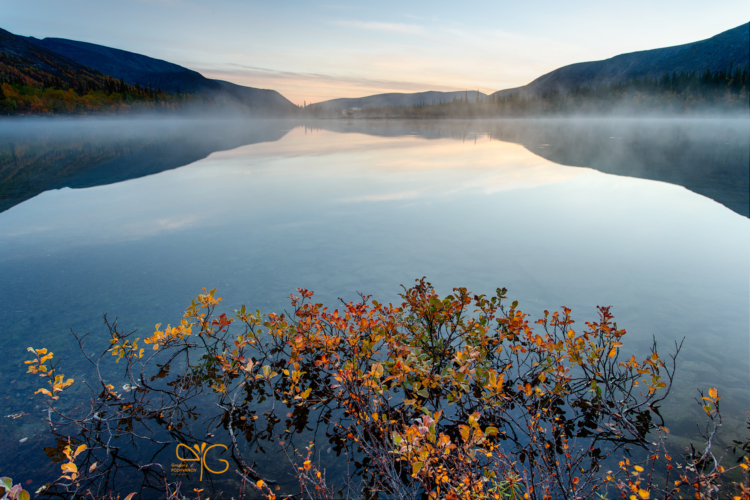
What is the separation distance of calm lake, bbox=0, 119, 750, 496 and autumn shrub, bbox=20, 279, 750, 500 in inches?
25.8

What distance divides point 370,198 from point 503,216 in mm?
6900

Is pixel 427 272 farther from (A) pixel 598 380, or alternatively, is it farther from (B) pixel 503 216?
(B) pixel 503 216

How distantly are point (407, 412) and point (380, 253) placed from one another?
6.70 meters

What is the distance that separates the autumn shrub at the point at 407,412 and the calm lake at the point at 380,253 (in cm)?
66

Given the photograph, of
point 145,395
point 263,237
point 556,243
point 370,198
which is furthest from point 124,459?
point 370,198

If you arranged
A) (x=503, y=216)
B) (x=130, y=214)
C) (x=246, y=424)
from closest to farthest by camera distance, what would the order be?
(x=246, y=424) < (x=503, y=216) < (x=130, y=214)

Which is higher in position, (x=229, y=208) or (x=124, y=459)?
(x=229, y=208)

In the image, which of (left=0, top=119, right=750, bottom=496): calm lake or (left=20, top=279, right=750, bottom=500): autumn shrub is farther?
(left=0, top=119, right=750, bottom=496): calm lake

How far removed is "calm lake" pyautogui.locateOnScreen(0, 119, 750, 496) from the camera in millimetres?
7090

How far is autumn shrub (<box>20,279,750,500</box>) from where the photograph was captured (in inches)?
167

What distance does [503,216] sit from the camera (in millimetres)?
16047

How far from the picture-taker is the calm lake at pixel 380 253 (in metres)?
7.09

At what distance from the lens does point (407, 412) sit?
220 inches

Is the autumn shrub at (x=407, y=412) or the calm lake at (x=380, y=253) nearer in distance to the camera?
the autumn shrub at (x=407, y=412)
